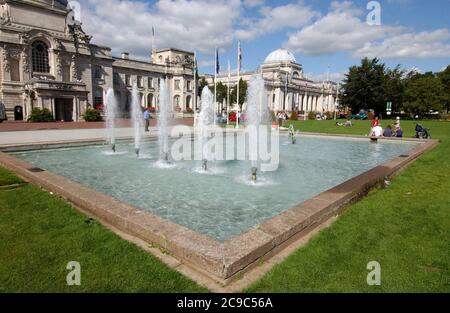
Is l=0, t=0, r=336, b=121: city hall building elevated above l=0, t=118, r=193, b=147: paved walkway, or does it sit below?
above

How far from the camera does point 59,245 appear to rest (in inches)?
160

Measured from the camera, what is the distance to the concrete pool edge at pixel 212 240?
350 cm

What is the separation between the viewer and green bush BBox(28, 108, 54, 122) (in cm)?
3400

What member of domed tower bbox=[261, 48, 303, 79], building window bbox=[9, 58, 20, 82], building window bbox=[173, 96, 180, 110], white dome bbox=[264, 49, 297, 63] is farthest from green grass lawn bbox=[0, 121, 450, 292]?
white dome bbox=[264, 49, 297, 63]

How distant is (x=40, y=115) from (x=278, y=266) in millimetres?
38024

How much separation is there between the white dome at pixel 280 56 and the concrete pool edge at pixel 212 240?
10056cm

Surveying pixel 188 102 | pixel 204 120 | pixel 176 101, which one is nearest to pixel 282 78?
pixel 188 102

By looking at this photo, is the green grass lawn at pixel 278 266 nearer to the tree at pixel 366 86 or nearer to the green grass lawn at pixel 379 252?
the green grass lawn at pixel 379 252

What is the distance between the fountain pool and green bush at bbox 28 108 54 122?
24283 mm

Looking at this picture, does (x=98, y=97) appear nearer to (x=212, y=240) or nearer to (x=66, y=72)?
(x=66, y=72)

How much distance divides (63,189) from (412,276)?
6195 mm

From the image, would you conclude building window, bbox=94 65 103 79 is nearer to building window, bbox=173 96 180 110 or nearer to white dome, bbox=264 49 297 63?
building window, bbox=173 96 180 110
